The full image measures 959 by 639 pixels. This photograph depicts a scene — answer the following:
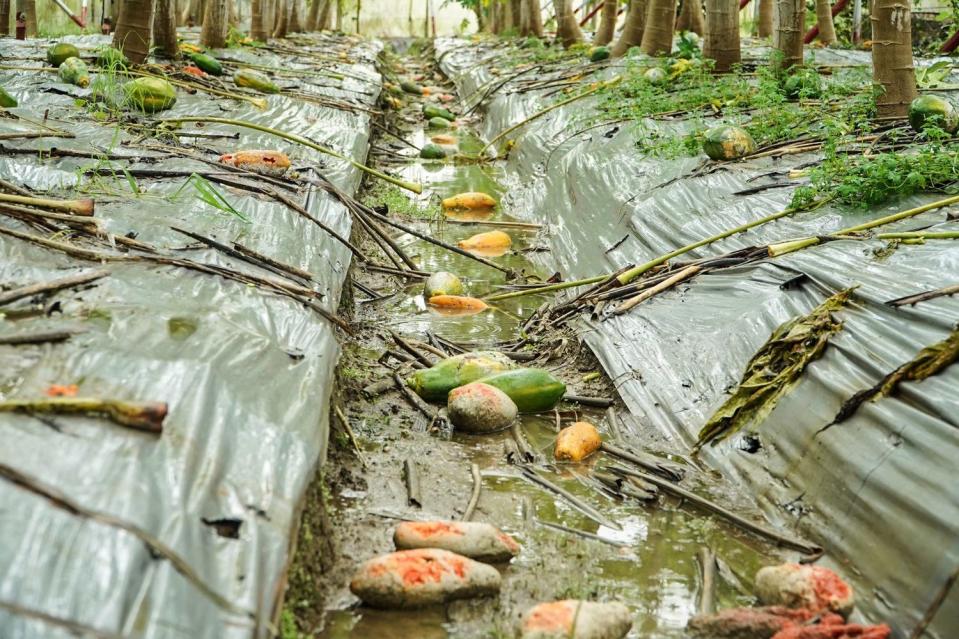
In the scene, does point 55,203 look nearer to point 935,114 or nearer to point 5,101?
point 5,101

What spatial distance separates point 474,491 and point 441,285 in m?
2.50

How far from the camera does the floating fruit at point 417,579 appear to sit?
9.42ft

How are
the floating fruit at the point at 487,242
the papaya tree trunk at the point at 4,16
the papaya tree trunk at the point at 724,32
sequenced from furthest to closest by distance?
1. the papaya tree trunk at the point at 4,16
2. the papaya tree trunk at the point at 724,32
3. the floating fruit at the point at 487,242

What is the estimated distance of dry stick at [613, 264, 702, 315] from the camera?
508cm

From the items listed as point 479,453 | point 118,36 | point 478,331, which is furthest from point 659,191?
point 118,36

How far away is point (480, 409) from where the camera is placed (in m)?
4.27

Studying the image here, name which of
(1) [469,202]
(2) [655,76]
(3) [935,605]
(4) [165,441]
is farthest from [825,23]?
(4) [165,441]

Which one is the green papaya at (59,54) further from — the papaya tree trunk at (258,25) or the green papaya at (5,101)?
the papaya tree trunk at (258,25)

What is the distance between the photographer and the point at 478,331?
5.62m

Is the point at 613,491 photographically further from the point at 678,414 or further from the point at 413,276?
the point at 413,276

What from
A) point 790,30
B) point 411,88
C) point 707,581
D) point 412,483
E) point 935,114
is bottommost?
point 707,581

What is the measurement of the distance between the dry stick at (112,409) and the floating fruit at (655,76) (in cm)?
756

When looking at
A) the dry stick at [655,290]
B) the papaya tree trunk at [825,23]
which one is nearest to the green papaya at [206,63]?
the dry stick at [655,290]

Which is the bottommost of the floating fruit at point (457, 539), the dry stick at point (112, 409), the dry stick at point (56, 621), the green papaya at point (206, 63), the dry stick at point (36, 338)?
the floating fruit at point (457, 539)
